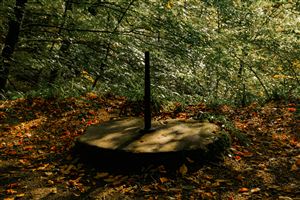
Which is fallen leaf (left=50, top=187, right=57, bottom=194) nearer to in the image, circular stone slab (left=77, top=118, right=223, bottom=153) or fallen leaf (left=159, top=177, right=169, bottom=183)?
circular stone slab (left=77, top=118, right=223, bottom=153)

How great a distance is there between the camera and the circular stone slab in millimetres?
4496

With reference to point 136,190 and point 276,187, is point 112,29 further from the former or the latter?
point 276,187

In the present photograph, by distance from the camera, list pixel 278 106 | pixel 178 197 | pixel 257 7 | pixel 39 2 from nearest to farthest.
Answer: pixel 178 197
pixel 278 106
pixel 39 2
pixel 257 7

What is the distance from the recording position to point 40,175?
4602 millimetres

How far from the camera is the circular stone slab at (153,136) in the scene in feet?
14.8

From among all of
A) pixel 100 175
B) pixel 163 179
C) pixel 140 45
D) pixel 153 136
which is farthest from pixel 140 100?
pixel 163 179

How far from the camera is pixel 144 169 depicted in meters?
4.42

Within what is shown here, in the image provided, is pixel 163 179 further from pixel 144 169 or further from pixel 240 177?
pixel 240 177

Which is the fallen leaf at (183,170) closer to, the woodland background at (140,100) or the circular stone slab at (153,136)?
the woodland background at (140,100)

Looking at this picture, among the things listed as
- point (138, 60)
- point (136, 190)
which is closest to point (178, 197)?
point (136, 190)

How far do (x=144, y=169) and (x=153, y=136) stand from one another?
24.6 inches

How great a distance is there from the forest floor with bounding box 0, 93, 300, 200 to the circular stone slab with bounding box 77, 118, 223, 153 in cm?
28

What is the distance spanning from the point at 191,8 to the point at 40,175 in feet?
17.5

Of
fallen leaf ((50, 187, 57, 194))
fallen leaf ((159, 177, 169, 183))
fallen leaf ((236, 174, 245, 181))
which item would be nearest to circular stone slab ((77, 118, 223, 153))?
fallen leaf ((159, 177, 169, 183))
